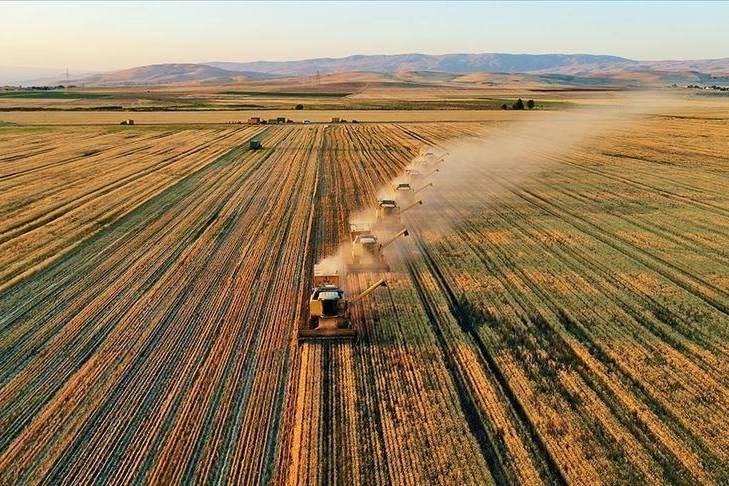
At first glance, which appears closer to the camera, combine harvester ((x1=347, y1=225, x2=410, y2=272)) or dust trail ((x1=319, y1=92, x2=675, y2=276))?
combine harvester ((x1=347, y1=225, x2=410, y2=272))

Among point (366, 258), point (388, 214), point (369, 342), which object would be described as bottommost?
point (369, 342)

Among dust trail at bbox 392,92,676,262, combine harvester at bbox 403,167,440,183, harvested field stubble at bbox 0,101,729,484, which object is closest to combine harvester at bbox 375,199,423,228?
harvested field stubble at bbox 0,101,729,484

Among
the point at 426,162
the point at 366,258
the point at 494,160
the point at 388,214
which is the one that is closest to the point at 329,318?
the point at 366,258

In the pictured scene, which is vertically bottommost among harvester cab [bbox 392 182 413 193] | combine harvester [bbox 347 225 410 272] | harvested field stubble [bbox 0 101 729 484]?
harvested field stubble [bbox 0 101 729 484]

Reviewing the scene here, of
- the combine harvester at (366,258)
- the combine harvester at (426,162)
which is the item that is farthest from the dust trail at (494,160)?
the combine harvester at (366,258)

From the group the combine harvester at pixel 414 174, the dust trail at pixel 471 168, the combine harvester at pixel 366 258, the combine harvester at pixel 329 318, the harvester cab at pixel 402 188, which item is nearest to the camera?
the combine harvester at pixel 329 318

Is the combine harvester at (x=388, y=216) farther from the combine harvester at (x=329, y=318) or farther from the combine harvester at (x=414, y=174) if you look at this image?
the combine harvester at (x=414, y=174)

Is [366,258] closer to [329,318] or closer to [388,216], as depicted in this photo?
[388,216]

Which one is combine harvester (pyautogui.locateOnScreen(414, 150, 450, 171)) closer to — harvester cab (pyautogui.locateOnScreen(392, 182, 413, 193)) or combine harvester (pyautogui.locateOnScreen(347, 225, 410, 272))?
harvester cab (pyautogui.locateOnScreen(392, 182, 413, 193))

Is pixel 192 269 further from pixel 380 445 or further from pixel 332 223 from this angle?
pixel 380 445
